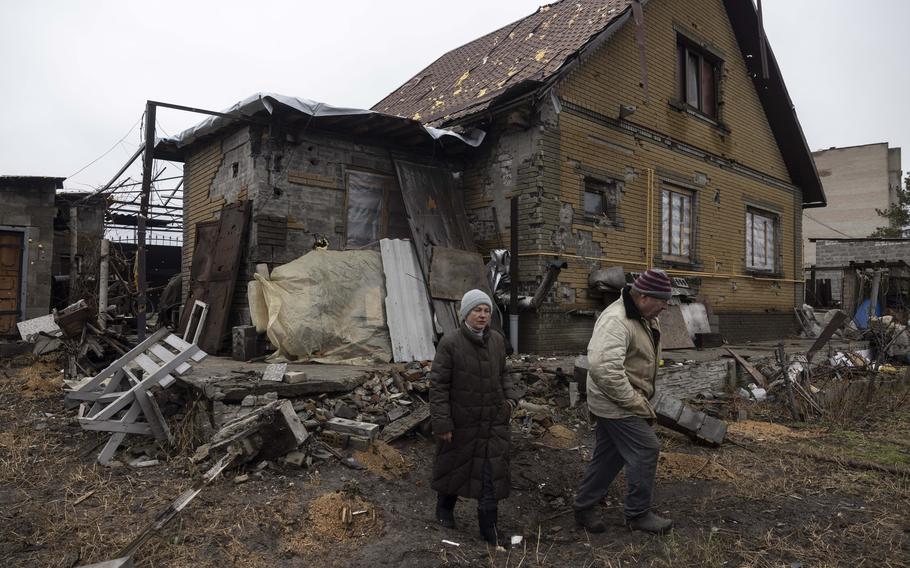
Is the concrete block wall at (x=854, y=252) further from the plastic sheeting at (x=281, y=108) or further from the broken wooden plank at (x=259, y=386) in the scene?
the broken wooden plank at (x=259, y=386)

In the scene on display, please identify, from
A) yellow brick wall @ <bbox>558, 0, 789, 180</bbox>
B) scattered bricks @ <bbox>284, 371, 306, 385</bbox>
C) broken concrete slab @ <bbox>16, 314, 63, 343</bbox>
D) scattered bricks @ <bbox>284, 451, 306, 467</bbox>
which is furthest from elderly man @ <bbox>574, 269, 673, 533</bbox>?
broken concrete slab @ <bbox>16, 314, 63, 343</bbox>

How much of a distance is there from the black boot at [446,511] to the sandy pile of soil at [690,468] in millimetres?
2139

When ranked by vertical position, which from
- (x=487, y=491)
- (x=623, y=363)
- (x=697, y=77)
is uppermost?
(x=697, y=77)

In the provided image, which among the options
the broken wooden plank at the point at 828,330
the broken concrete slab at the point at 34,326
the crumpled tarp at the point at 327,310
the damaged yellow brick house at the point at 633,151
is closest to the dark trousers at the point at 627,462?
the crumpled tarp at the point at 327,310

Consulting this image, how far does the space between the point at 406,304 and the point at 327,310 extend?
3.47ft

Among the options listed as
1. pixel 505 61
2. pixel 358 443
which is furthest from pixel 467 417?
pixel 505 61

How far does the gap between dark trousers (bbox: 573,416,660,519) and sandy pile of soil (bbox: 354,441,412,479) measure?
1.51 metres

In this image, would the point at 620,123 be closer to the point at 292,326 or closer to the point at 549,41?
the point at 549,41

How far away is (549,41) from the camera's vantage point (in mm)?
9812

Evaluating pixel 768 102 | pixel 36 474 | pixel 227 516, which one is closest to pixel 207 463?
pixel 227 516

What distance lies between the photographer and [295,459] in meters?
4.55

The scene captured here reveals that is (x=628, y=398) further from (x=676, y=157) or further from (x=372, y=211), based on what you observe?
(x=676, y=157)

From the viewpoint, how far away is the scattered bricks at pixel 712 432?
5789 mm

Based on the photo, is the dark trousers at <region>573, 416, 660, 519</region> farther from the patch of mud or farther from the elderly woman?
the patch of mud
